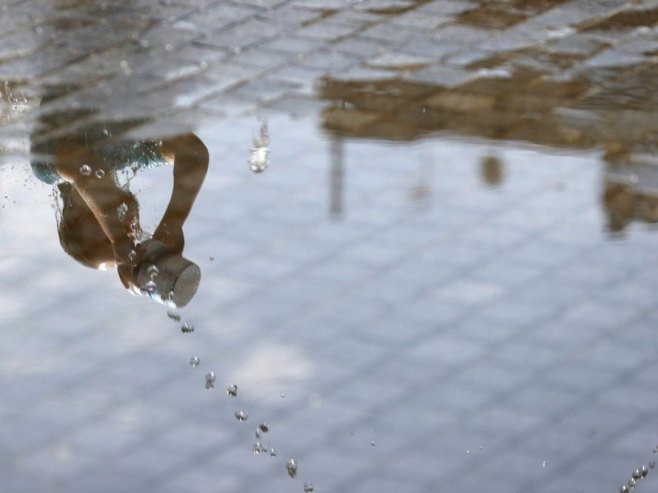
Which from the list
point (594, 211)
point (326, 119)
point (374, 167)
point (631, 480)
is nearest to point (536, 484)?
point (631, 480)

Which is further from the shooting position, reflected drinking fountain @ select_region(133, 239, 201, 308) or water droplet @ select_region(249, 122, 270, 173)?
water droplet @ select_region(249, 122, 270, 173)

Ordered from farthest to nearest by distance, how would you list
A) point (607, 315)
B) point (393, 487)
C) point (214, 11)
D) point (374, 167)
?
point (214, 11) < point (374, 167) < point (607, 315) < point (393, 487)

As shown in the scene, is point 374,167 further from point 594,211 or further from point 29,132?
point 29,132

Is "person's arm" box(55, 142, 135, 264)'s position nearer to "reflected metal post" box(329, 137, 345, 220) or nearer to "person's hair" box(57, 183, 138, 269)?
"person's hair" box(57, 183, 138, 269)

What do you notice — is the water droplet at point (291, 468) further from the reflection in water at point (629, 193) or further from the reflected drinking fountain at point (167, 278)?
the reflection in water at point (629, 193)

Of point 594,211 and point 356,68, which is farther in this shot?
point 356,68

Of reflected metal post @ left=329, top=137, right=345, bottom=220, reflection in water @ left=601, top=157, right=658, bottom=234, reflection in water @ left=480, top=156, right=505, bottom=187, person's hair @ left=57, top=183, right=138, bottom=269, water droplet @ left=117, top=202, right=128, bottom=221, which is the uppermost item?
water droplet @ left=117, top=202, right=128, bottom=221

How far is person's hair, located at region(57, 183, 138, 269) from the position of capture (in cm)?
577

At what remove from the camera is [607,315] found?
523 cm

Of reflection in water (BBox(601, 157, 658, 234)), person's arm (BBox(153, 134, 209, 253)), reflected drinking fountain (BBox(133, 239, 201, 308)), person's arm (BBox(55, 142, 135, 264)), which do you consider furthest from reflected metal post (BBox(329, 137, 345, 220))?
reflection in water (BBox(601, 157, 658, 234))

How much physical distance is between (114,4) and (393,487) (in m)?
4.67

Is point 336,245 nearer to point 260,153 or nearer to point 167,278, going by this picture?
point 167,278

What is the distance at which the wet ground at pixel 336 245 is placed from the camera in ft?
14.8

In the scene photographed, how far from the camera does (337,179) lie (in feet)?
20.6
